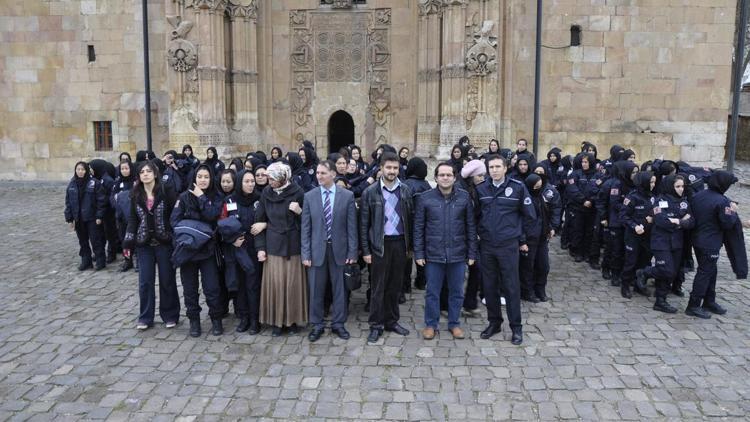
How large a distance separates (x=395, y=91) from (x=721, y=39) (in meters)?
9.23

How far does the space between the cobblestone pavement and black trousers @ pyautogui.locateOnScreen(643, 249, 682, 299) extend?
319mm

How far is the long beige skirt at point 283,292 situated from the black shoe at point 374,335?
2.63 ft

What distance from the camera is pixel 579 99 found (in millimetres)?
17000

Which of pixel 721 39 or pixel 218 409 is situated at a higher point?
pixel 721 39

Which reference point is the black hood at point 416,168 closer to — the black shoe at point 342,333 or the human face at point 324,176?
the human face at point 324,176

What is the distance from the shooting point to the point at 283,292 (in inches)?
274

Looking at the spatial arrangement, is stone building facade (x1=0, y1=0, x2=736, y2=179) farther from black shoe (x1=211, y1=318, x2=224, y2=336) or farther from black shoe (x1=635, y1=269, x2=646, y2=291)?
black shoe (x1=211, y1=318, x2=224, y2=336)

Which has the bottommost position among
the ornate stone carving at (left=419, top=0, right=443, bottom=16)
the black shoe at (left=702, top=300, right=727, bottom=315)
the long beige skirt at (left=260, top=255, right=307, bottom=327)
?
the black shoe at (left=702, top=300, right=727, bottom=315)

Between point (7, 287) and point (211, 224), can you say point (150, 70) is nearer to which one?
point (7, 287)

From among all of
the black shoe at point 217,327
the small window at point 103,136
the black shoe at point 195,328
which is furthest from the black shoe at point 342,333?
the small window at point 103,136

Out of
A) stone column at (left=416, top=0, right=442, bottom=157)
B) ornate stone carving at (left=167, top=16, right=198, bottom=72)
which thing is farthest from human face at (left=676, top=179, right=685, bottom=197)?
ornate stone carving at (left=167, top=16, right=198, bottom=72)

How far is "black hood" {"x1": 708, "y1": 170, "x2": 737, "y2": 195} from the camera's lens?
7.46m

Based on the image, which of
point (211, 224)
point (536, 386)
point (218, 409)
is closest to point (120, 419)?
point (218, 409)

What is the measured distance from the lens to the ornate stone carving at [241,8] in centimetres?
1611
